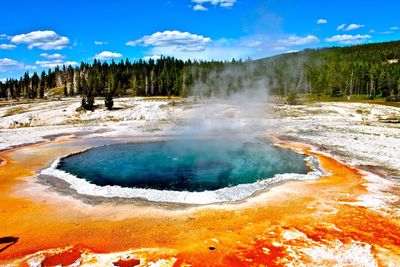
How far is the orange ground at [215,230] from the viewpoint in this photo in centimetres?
995

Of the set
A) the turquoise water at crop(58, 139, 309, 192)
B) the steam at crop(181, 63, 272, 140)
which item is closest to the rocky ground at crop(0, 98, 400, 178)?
the steam at crop(181, 63, 272, 140)

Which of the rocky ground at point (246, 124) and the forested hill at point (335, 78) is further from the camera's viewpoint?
the forested hill at point (335, 78)

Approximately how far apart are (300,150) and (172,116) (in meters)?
26.5

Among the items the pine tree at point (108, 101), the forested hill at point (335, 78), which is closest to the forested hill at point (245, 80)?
the forested hill at point (335, 78)

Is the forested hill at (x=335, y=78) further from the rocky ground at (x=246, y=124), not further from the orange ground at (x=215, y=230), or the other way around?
the orange ground at (x=215, y=230)

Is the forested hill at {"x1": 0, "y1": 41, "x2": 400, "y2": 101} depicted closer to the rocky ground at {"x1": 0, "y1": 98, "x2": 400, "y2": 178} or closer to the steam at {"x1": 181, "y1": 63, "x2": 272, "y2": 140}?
the steam at {"x1": 181, "y1": 63, "x2": 272, "y2": 140}

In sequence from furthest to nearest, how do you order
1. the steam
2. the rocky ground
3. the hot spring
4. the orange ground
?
the steam < the rocky ground < the hot spring < the orange ground

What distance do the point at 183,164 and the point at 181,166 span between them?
547 mm

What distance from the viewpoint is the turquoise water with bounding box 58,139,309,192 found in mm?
18527

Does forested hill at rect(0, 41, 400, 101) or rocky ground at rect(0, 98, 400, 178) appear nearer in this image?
rocky ground at rect(0, 98, 400, 178)

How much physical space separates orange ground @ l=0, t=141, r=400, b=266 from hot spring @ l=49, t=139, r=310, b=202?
7.49 feet

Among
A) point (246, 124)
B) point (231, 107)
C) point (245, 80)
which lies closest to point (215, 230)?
A: point (246, 124)

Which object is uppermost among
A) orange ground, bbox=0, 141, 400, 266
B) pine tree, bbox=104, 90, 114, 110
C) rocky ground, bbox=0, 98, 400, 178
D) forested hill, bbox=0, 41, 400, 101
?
forested hill, bbox=0, 41, 400, 101

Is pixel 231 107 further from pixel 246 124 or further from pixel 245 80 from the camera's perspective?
pixel 245 80
